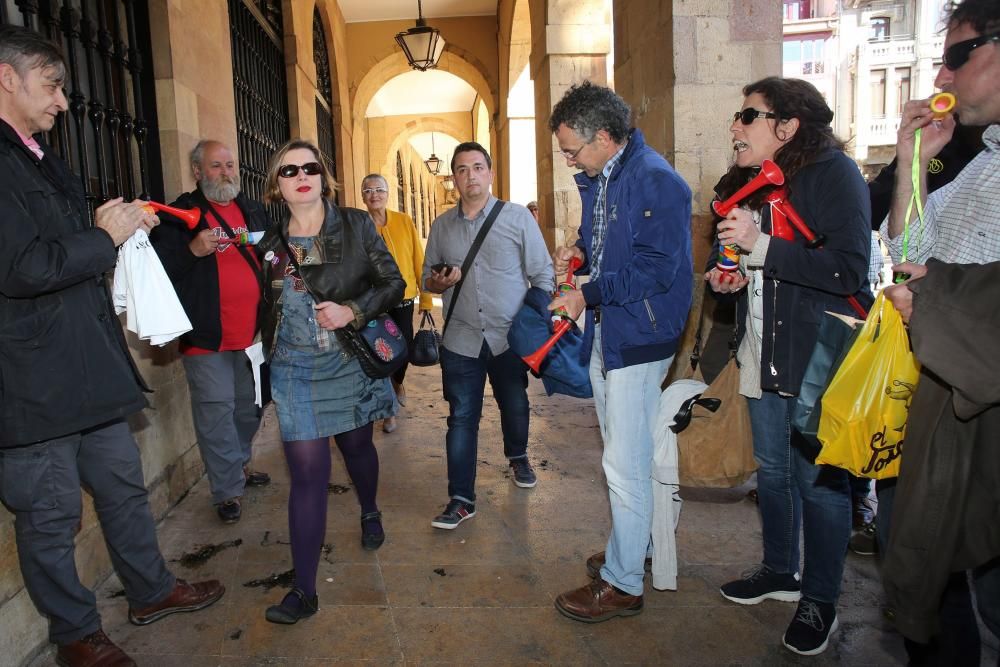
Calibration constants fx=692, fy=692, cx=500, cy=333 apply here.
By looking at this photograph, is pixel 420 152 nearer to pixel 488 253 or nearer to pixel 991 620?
pixel 488 253

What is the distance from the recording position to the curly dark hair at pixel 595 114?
2387 millimetres

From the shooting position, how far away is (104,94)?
140 inches

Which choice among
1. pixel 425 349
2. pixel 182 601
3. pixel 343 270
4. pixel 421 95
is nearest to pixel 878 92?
pixel 421 95

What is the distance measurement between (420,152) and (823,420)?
2800 centimetres

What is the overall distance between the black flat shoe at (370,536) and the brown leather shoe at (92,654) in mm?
1080

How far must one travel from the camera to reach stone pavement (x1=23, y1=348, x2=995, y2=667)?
237 cm

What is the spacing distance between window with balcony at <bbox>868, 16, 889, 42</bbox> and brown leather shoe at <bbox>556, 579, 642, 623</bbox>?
124 ft

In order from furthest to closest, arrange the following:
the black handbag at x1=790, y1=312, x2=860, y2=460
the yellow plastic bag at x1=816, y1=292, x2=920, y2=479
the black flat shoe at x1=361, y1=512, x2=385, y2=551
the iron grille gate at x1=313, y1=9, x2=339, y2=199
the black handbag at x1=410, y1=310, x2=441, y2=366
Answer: the iron grille gate at x1=313, y1=9, x2=339, y2=199
the black handbag at x1=410, y1=310, x2=441, y2=366
the black flat shoe at x1=361, y1=512, x2=385, y2=551
the black handbag at x1=790, y1=312, x2=860, y2=460
the yellow plastic bag at x1=816, y1=292, x2=920, y2=479

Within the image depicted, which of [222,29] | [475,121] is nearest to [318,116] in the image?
[222,29]

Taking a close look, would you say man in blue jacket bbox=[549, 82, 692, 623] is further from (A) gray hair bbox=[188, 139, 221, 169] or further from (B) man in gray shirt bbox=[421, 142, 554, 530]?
(A) gray hair bbox=[188, 139, 221, 169]

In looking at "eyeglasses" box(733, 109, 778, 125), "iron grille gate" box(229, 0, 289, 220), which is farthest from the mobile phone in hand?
"iron grille gate" box(229, 0, 289, 220)

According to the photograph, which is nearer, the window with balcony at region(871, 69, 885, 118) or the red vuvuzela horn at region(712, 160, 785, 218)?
the red vuvuzela horn at region(712, 160, 785, 218)

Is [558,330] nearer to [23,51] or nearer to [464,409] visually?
[464,409]

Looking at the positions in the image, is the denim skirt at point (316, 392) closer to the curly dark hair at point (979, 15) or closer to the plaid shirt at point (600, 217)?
the plaid shirt at point (600, 217)
